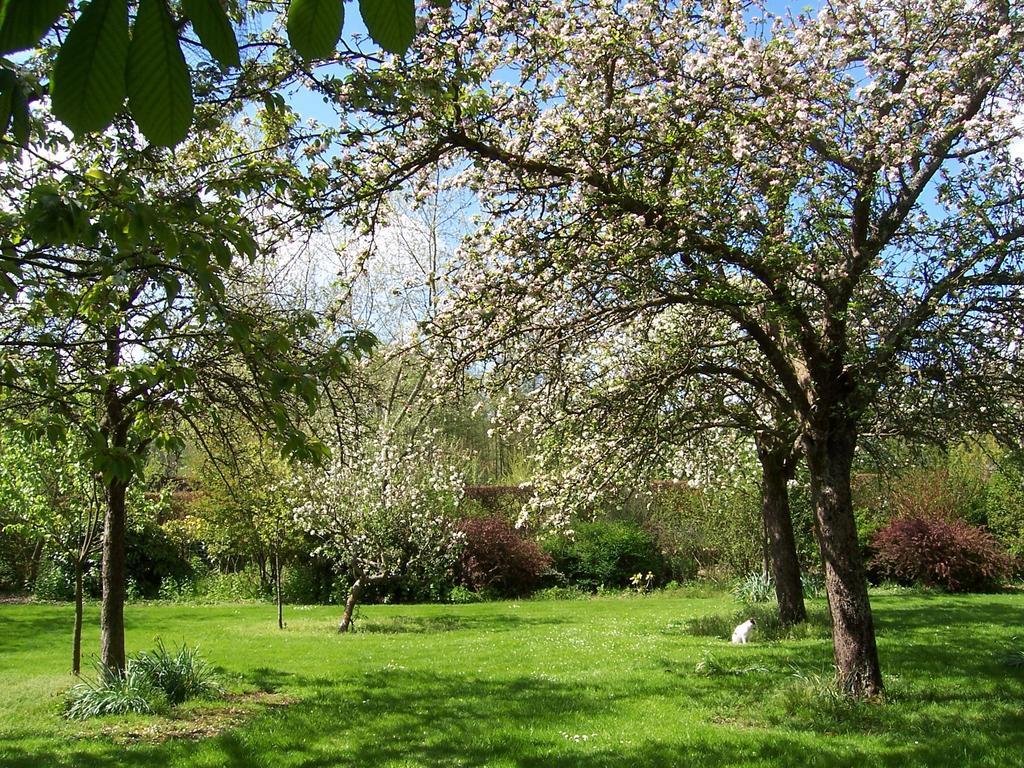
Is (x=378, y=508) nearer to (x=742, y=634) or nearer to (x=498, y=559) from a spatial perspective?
(x=498, y=559)

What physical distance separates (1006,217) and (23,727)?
9.46 meters

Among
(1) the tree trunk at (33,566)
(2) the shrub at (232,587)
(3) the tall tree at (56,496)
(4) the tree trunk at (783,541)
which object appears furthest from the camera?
(2) the shrub at (232,587)

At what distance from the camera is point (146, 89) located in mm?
933

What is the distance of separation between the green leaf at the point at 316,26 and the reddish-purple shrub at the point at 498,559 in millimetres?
18398

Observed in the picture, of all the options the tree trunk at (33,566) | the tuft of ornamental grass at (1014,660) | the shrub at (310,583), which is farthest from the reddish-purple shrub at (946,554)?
the tree trunk at (33,566)

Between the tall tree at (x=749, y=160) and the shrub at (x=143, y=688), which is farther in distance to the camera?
the shrub at (x=143, y=688)

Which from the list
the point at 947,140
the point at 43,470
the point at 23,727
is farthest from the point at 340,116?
the point at 43,470

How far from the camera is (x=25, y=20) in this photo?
866 millimetres

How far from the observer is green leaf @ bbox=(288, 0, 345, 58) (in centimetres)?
100

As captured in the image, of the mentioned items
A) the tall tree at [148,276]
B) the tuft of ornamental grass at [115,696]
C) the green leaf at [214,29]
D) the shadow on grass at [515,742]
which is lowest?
the shadow on grass at [515,742]

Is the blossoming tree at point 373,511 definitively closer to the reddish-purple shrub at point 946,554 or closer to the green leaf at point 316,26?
the reddish-purple shrub at point 946,554

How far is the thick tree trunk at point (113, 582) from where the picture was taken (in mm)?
7477

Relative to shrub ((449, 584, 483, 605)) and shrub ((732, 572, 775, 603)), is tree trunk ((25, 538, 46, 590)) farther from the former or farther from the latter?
shrub ((732, 572, 775, 603))

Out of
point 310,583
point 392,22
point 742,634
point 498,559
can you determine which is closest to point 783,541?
point 742,634
